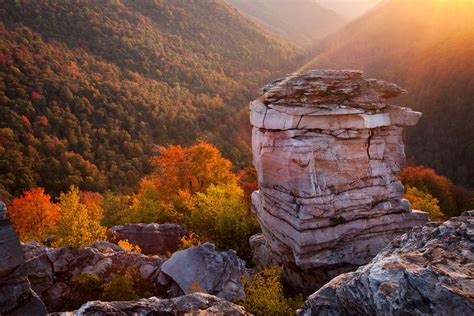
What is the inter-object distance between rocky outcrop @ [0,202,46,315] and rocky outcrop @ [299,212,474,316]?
10349mm

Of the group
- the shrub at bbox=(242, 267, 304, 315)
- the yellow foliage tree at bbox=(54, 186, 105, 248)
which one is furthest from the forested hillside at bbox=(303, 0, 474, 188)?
the yellow foliage tree at bbox=(54, 186, 105, 248)

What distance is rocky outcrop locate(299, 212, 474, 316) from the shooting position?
6.96 meters

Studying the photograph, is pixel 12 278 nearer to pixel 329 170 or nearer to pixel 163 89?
pixel 329 170

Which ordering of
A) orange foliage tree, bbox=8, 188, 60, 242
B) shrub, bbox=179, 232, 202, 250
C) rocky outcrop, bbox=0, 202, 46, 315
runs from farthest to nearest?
orange foliage tree, bbox=8, 188, 60, 242 → shrub, bbox=179, 232, 202, 250 → rocky outcrop, bbox=0, 202, 46, 315

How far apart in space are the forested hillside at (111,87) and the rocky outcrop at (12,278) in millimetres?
51129

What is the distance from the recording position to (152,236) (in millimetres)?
25953

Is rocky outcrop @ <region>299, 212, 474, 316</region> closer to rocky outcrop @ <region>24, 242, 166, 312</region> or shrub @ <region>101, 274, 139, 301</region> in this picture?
shrub @ <region>101, 274, 139, 301</region>

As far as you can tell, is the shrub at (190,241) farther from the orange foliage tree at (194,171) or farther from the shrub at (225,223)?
the orange foliage tree at (194,171)

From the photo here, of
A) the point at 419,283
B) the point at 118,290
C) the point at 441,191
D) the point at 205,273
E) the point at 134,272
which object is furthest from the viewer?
the point at 441,191

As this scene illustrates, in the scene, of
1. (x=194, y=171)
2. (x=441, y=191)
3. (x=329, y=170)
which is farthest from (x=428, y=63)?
(x=329, y=170)

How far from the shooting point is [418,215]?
20344 mm

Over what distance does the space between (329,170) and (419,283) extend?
1143cm

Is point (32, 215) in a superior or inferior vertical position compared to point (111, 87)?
inferior

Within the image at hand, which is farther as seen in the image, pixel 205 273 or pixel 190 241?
pixel 190 241
